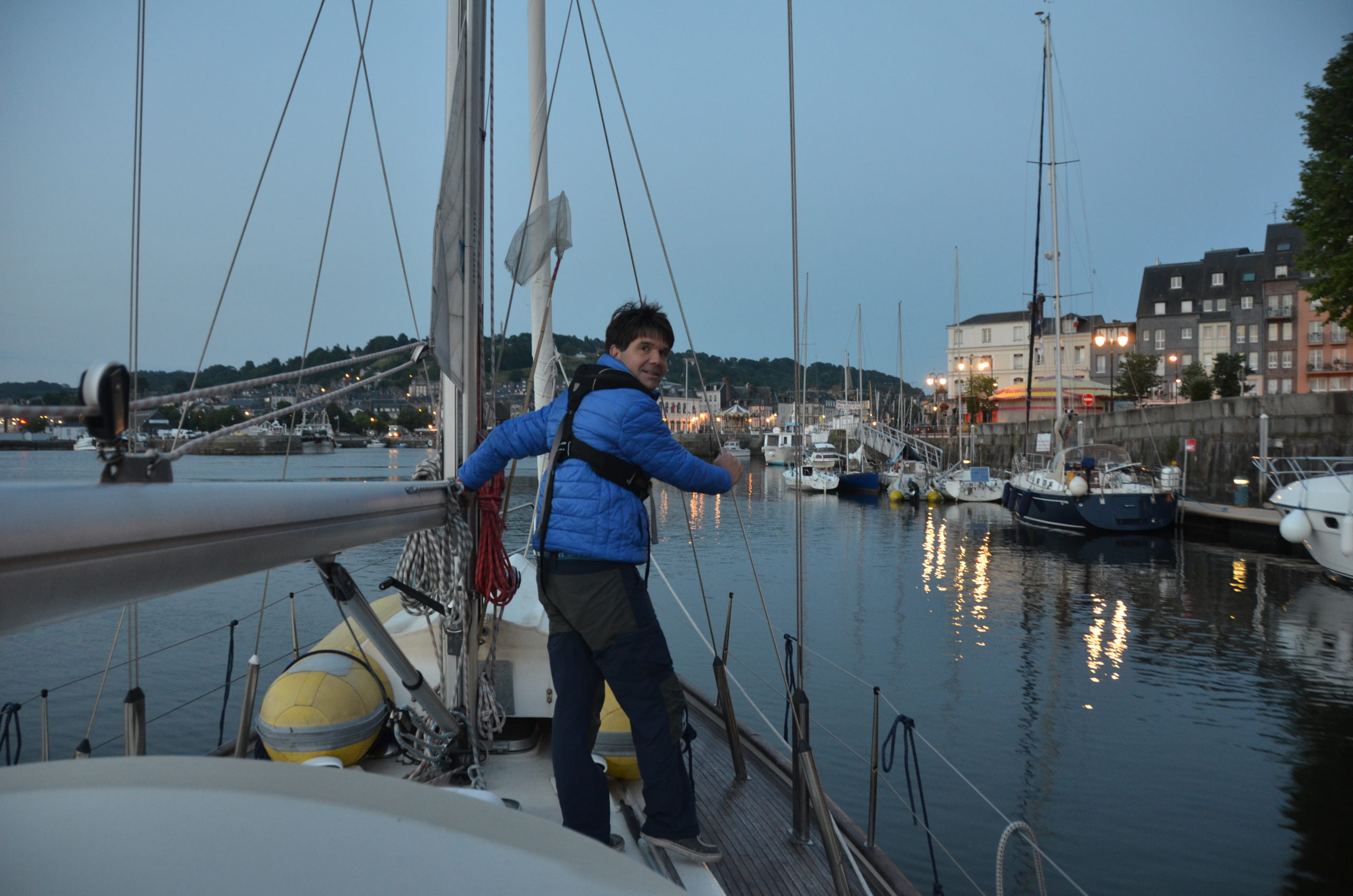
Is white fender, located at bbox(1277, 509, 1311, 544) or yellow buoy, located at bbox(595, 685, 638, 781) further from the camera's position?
white fender, located at bbox(1277, 509, 1311, 544)

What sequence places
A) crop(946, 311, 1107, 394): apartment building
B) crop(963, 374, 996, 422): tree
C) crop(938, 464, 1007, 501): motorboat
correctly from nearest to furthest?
crop(938, 464, 1007, 501): motorboat → crop(963, 374, 996, 422): tree → crop(946, 311, 1107, 394): apartment building

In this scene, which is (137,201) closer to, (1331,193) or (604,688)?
(604,688)

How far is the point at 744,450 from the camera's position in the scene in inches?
3374

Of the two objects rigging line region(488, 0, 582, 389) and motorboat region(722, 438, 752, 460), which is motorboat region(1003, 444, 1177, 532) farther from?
motorboat region(722, 438, 752, 460)

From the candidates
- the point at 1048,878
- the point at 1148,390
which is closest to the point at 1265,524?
the point at 1048,878

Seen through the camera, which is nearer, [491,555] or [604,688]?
[604,688]

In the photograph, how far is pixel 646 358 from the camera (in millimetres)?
2760

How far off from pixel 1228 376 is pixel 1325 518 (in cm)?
3542

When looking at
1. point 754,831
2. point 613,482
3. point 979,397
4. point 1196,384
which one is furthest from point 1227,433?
point 979,397

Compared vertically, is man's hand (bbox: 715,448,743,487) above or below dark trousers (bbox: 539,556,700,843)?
above

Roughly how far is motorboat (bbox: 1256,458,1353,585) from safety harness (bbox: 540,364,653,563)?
598 inches

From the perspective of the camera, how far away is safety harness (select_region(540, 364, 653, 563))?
2549 millimetres

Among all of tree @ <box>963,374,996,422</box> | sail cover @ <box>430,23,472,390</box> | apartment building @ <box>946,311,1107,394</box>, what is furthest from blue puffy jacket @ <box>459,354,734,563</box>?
apartment building @ <box>946,311,1107,394</box>

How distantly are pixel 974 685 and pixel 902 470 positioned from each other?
29072mm
